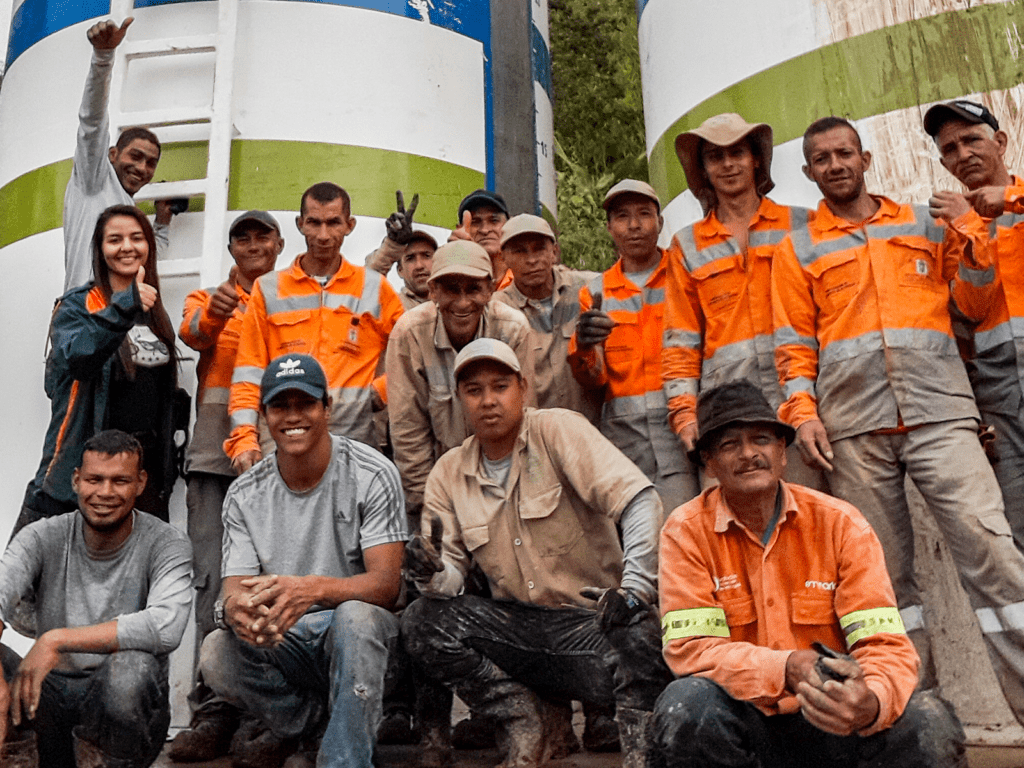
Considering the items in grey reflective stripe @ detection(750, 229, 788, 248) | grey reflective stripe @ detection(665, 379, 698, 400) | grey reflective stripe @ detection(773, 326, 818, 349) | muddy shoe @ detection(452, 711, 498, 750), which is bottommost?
muddy shoe @ detection(452, 711, 498, 750)

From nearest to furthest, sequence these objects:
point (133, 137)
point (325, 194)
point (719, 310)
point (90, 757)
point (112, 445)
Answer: point (90, 757) < point (112, 445) < point (719, 310) < point (325, 194) < point (133, 137)

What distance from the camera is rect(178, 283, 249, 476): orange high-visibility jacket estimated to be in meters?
4.87

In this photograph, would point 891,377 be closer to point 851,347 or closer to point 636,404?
point 851,347

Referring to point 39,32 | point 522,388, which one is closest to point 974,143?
point 522,388

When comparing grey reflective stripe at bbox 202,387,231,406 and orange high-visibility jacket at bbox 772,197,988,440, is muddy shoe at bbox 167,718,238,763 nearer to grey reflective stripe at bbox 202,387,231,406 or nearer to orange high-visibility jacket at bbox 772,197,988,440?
grey reflective stripe at bbox 202,387,231,406

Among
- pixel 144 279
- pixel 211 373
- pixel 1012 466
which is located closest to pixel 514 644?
pixel 1012 466

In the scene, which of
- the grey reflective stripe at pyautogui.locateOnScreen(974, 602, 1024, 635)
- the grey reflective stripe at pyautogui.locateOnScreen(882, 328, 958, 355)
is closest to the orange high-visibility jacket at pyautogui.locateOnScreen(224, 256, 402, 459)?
the grey reflective stripe at pyautogui.locateOnScreen(882, 328, 958, 355)

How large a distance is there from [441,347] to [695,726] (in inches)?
82.8

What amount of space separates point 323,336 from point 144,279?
2.82 ft

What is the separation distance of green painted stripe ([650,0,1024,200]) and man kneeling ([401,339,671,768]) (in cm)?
241

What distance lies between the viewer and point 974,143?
4.06 m

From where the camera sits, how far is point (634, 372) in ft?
15.3

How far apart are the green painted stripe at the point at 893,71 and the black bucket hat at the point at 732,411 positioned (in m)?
2.66

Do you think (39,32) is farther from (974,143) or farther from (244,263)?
(974,143)
